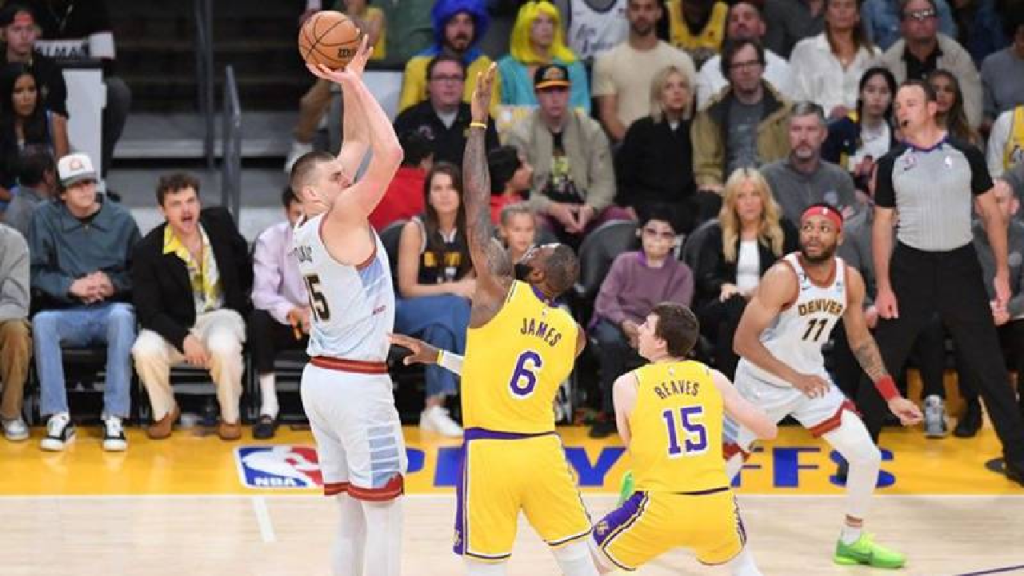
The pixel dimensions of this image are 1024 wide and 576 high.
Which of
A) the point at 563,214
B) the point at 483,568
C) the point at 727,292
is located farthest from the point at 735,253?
the point at 483,568

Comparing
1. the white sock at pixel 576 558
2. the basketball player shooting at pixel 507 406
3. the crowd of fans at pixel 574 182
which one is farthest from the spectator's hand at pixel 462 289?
the white sock at pixel 576 558

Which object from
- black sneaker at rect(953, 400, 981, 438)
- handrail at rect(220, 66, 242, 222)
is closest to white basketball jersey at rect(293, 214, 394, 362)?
black sneaker at rect(953, 400, 981, 438)

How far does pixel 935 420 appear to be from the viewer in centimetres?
1156

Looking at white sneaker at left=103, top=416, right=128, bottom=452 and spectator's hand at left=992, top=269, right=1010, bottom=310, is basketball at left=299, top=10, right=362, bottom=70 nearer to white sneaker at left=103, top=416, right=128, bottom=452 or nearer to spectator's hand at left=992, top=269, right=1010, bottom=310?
→ white sneaker at left=103, top=416, right=128, bottom=452

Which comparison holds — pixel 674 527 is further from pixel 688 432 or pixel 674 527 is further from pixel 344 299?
pixel 344 299

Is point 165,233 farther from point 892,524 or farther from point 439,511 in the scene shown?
point 892,524

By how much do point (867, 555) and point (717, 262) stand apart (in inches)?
122

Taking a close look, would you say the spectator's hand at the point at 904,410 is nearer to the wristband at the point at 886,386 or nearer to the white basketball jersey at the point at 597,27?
the wristband at the point at 886,386

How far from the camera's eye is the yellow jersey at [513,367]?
7.31 m

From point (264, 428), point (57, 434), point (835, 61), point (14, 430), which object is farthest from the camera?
point (835, 61)

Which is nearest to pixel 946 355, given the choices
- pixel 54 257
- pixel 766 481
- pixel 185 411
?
pixel 766 481

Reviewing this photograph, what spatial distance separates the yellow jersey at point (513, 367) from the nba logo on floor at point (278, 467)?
10.7 ft

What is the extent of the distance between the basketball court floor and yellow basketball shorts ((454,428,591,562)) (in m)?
1.64

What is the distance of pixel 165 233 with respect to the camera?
11.5m
